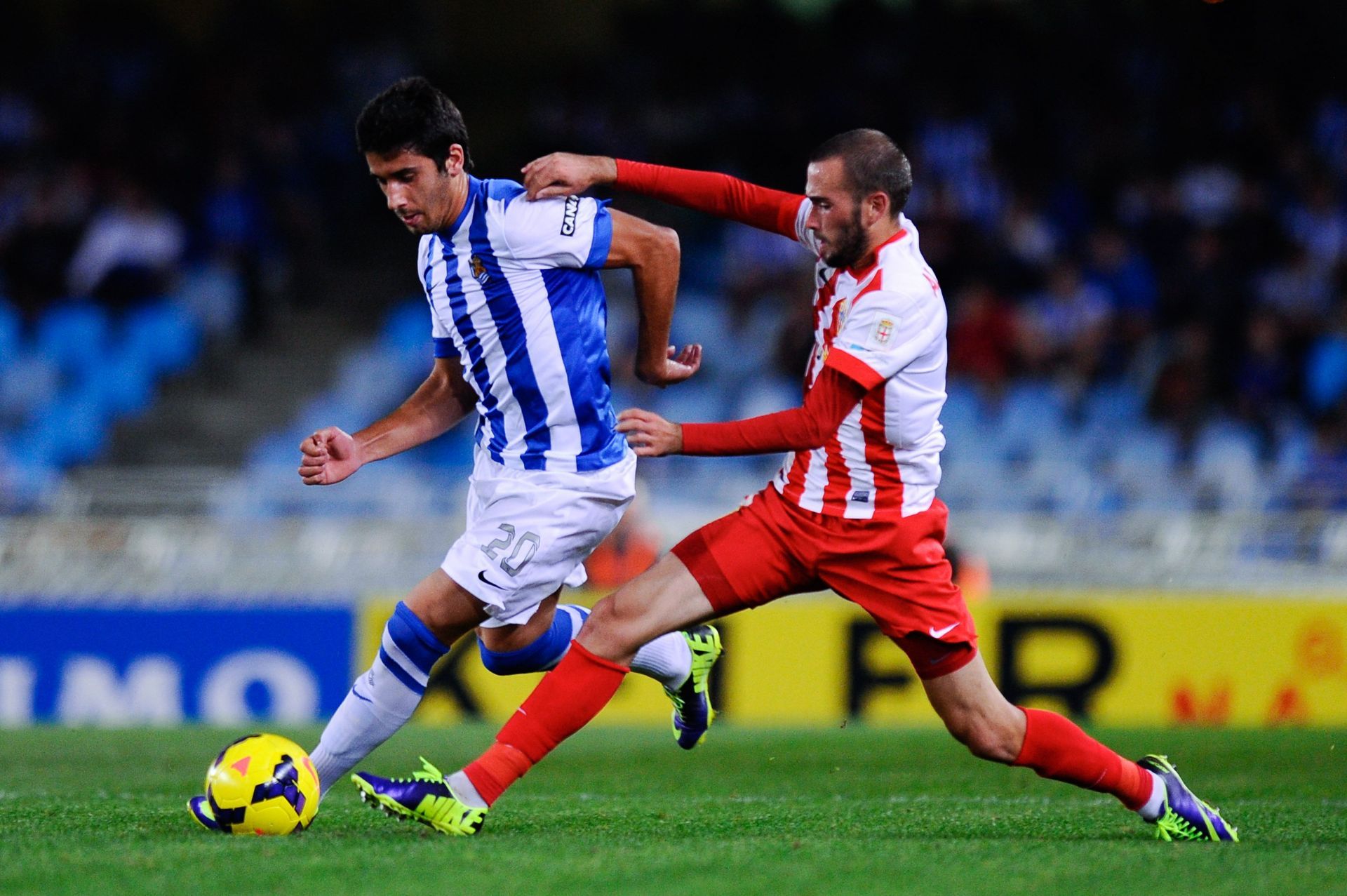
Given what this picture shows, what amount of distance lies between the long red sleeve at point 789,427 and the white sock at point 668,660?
1134 millimetres

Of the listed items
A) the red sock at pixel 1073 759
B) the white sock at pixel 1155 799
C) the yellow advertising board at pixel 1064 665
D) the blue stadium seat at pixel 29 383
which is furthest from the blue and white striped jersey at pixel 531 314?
the blue stadium seat at pixel 29 383

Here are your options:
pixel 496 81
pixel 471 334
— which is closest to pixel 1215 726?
pixel 471 334

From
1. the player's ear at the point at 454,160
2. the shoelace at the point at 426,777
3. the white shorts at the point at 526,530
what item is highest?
the player's ear at the point at 454,160

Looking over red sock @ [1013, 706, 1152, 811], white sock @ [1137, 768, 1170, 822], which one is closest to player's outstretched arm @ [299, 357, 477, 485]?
red sock @ [1013, 706, 1152, 811]

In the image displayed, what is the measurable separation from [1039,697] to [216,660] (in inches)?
210

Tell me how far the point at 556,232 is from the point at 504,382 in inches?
18.8

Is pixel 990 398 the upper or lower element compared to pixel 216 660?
upper

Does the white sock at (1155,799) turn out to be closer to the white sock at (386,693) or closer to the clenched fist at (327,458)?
the white sock at (386,693)

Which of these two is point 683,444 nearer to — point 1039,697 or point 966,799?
point 966,799

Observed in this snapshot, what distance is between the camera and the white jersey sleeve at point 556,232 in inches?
209

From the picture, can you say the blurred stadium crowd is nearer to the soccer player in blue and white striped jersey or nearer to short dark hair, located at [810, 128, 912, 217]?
the soccer player in blue and white striped jersey

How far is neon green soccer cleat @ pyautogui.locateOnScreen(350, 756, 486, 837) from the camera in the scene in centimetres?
470

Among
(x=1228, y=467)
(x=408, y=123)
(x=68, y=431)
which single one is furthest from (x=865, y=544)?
(x=68, y=431)

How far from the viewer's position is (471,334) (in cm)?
541
